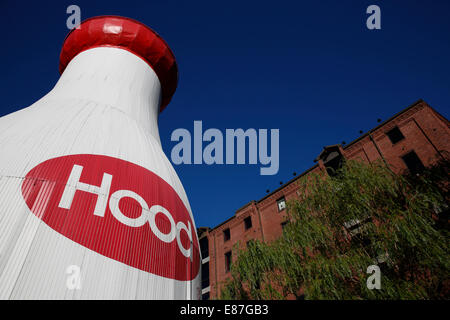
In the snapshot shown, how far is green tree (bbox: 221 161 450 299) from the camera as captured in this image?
662 cm

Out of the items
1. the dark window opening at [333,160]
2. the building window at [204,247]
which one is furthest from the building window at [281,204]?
the building window at [204,247]

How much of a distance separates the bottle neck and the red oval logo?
2.30 meters

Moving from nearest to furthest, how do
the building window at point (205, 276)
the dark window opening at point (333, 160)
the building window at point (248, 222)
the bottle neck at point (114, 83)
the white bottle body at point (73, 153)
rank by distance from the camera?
the white bottle body at point (73, 153), the bottle neck at point (114, 83), the dark window opening at point (333, 160), the building window at point (248, 222), the building window at point (205, 276)

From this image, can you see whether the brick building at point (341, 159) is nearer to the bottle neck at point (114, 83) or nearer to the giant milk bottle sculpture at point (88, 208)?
the bottle neck at point (114, 83)

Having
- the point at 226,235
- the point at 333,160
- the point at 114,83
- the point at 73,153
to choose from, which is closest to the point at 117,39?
the point at 114,83

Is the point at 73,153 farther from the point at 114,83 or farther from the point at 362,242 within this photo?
the point at 362,242

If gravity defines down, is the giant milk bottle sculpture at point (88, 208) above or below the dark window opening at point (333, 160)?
below

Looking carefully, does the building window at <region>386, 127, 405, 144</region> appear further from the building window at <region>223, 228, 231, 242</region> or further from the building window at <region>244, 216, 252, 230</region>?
the building window at <region>223, 228, 231, 242</region>

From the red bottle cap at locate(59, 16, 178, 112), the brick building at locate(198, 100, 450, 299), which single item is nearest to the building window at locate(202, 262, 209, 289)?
the brick building at locate(198, 100, 450, 299)

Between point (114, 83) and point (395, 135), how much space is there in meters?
18.2

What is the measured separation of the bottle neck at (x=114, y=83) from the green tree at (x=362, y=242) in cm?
693

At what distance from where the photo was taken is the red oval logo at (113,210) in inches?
115
